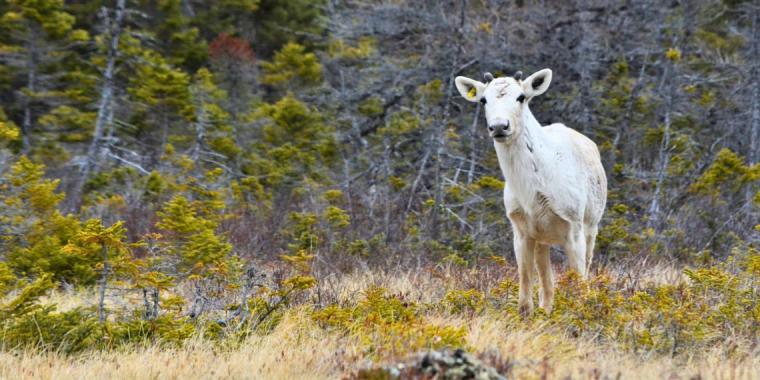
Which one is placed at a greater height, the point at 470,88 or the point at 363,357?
the point at 470,88

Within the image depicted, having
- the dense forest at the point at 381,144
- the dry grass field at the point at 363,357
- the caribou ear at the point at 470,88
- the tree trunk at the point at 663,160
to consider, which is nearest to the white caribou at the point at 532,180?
the caribou ear at the point at 470,88

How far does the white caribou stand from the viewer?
275 inches

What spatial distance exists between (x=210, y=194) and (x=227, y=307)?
→ 5.74m

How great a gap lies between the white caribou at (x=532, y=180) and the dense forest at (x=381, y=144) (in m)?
2.04

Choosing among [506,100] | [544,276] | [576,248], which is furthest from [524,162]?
[544,276]

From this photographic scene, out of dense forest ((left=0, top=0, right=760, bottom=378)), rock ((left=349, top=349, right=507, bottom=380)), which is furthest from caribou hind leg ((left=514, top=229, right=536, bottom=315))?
rock ((left=349, top=349, right=507, bottom=380))

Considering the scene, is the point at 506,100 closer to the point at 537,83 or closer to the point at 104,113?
the point at 537,83

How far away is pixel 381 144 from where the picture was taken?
17.0m

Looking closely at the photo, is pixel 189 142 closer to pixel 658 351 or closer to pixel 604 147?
pixel 604 147

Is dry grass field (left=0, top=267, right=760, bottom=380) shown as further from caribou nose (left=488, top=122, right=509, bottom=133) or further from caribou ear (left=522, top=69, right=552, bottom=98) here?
caribou ear (left=522, top=69, right=552, bottom=98)

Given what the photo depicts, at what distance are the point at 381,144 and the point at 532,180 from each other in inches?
394

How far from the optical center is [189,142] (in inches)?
750

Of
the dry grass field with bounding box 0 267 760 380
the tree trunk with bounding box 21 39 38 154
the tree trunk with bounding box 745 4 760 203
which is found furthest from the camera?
the tree trunk with bounding box 21 39 38 154

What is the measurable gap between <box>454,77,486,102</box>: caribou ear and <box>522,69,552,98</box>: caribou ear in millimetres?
377
